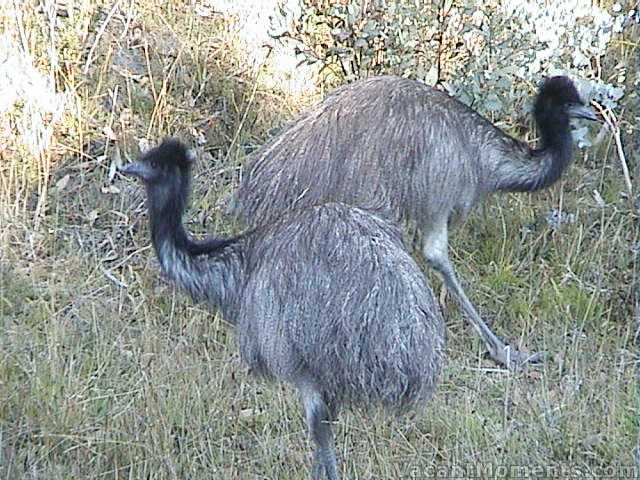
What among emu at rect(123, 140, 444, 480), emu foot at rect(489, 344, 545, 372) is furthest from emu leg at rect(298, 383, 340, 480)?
emu foot at rect(489, 344, 545, 372)

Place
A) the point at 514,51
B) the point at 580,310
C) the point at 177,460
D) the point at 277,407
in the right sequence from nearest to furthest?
the point at 177,460, the point at 277,407, the point at 580,310, the point at 514,51

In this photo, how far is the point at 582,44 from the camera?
21.6 ft

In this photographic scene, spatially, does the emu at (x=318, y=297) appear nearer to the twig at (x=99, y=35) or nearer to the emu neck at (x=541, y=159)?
the emu neck at (x=541, y=159)

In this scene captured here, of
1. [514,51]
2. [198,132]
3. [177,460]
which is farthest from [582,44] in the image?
[177,460]

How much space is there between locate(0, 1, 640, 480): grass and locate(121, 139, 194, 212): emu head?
82 centimetres

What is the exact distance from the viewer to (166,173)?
4.67m

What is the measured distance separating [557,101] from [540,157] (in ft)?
0.80

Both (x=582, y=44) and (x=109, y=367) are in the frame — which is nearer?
(x=109, y=367)

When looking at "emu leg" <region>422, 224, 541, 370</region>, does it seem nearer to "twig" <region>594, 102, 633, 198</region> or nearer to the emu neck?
the emu neck

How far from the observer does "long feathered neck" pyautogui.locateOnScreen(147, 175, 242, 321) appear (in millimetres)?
4633

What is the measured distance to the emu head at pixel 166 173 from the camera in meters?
4.65

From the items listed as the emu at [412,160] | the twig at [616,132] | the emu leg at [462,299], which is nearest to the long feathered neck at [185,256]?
the emu at [412,160]

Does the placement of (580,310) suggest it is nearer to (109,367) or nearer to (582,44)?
(582,44)

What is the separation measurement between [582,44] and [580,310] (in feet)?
4.67
